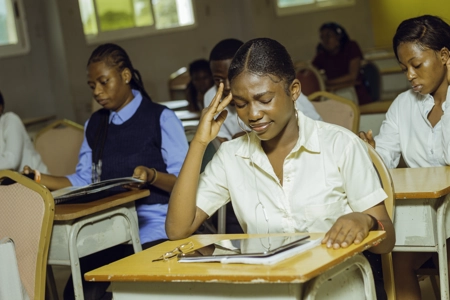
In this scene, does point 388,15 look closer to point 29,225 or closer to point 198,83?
point 198,83

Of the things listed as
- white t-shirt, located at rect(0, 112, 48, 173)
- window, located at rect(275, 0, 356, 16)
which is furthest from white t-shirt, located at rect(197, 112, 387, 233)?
window, located at rect(275, 0, 356, 16)

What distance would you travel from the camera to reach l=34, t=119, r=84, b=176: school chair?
408 cm

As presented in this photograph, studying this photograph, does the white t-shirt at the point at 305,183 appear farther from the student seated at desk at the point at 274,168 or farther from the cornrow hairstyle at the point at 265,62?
the cornrow hairstyle at the point at 265,62

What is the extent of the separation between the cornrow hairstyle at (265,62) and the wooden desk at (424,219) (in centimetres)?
58

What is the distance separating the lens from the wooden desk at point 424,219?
7.48 feet

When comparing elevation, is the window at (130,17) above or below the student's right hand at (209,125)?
above

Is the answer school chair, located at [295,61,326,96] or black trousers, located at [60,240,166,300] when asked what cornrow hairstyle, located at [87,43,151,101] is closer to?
black trousers, located at [60,240,166,300]

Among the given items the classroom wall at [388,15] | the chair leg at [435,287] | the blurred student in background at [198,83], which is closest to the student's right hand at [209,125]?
the chair leg at [435,287]

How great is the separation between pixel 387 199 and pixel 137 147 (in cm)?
125

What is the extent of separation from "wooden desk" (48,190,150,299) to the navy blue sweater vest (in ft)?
0.60

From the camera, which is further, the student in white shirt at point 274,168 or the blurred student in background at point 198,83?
the blurred student in background at point 198,83

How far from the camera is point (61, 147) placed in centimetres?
415

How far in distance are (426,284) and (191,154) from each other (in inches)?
64.9

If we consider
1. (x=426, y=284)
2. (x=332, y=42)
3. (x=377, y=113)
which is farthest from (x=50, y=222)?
(x=332, y=42)
